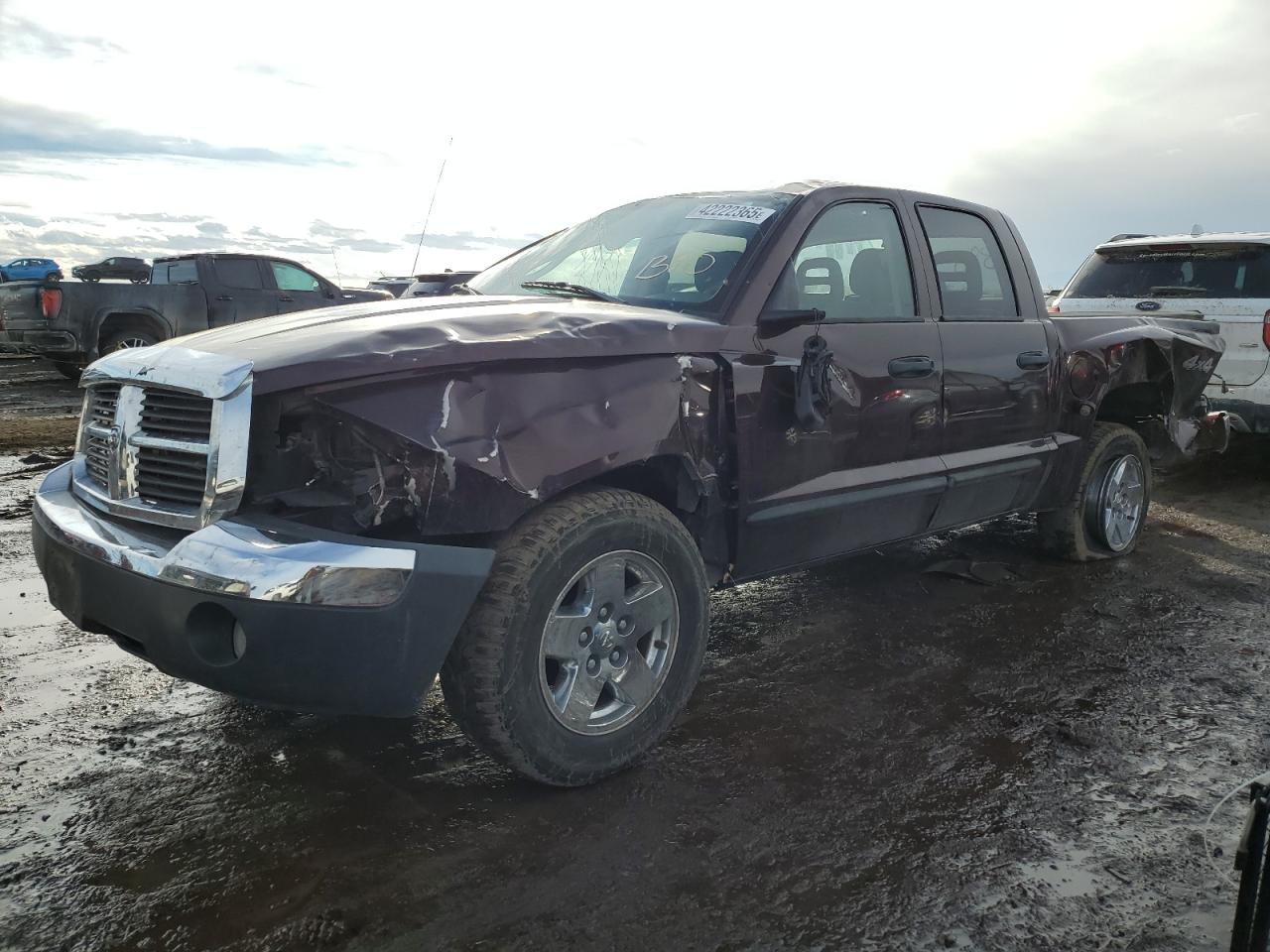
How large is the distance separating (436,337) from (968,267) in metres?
2.79

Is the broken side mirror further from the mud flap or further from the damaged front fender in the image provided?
the mud flap

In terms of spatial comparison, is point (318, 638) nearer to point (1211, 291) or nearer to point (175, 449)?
point (175, 449)

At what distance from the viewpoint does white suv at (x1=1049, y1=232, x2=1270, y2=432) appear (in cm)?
717

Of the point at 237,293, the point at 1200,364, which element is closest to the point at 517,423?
the point at 1200,364

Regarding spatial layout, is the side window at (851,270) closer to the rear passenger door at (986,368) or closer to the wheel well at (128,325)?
the rear passenger door at (986,368)

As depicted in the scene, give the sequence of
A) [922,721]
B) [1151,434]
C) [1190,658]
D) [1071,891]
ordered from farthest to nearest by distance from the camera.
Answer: [1151,434]
[1190,658]
[922,721]
[1071,891]

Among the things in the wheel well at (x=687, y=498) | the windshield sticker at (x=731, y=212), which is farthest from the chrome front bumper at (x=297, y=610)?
the windshield sticker at (x=731, y=212)

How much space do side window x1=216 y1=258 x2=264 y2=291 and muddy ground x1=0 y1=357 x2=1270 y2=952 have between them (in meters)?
9.35

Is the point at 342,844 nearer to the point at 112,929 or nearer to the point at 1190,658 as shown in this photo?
the point at 112,929

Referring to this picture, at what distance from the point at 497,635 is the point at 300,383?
78 centimetres

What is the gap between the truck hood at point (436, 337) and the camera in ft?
8.13

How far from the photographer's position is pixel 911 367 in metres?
3.86

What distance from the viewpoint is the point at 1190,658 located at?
4.04 m

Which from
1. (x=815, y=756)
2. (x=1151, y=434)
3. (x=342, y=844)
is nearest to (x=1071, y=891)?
(x=815, y=756)
